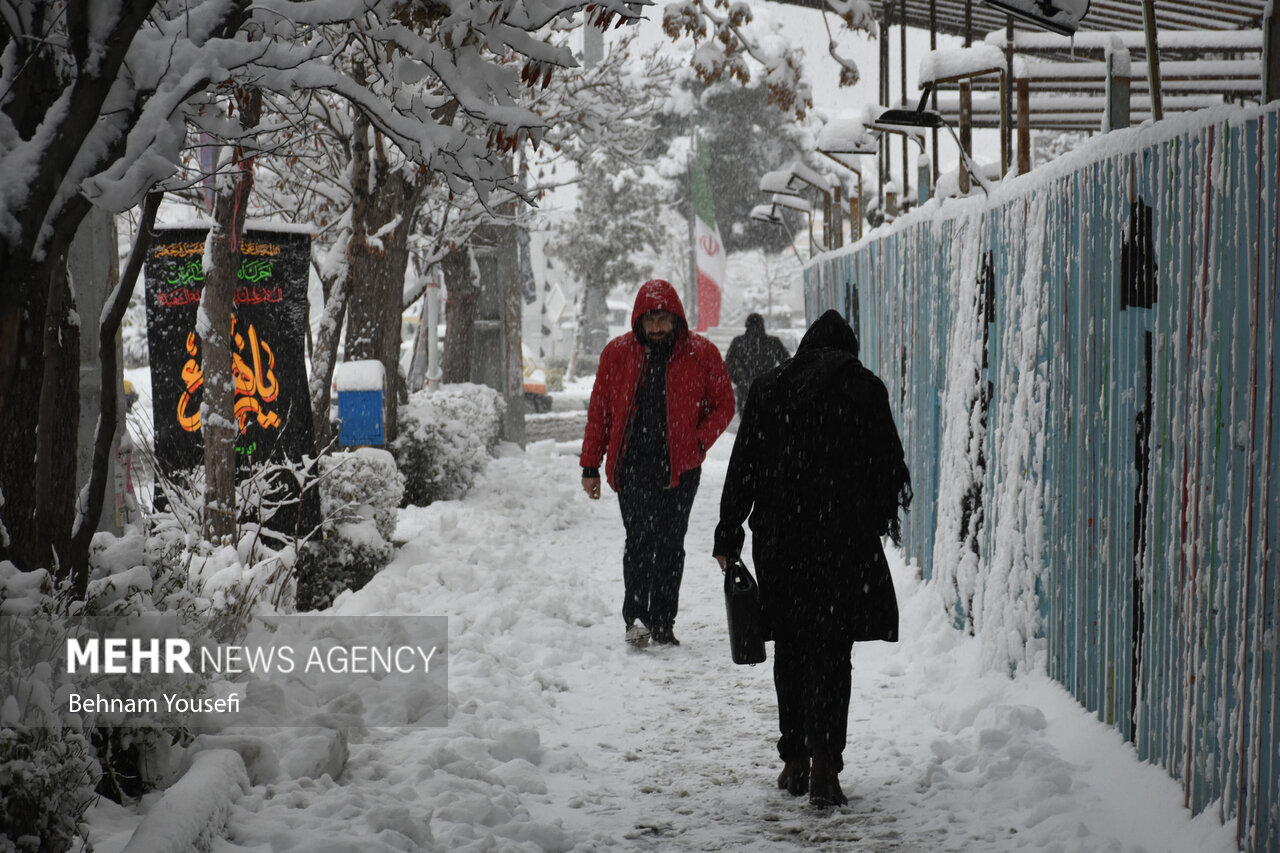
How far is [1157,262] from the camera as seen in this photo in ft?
12.8

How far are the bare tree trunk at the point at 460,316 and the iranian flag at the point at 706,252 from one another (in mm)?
10062

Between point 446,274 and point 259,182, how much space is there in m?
4.15

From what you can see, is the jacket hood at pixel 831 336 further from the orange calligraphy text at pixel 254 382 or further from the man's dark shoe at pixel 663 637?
the orange calligraphy text at pixel 254 382

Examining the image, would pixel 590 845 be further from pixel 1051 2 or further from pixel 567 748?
pixel 1051 2

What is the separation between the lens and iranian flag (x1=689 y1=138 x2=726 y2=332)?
28.5m

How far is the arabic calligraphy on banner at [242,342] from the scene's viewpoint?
687 cm

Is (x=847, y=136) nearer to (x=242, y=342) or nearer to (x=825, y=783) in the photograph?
(x=242, y=342)

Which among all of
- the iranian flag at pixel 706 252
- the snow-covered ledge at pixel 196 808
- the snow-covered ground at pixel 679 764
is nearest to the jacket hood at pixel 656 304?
the snow-covered ground at pixel 679 764

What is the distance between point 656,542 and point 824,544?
244 cm

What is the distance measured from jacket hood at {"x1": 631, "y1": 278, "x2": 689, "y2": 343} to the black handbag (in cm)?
249

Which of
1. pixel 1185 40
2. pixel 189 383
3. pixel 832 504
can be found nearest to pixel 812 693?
pixel 832 504

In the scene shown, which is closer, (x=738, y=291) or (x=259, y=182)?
(x=259, y=182)

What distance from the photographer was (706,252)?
28.4 meters

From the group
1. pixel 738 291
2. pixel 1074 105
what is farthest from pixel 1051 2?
pixel 738 291
